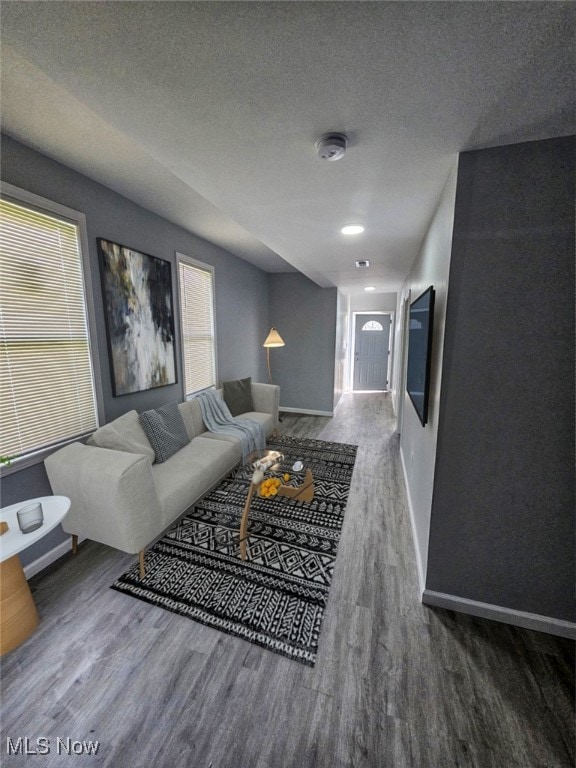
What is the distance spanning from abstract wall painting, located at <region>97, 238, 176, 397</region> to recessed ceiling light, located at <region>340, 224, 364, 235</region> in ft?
5.80

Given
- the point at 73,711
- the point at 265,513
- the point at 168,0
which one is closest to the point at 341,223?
the point at 168,0

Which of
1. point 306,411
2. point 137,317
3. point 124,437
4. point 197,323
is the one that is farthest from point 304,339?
point 124,437

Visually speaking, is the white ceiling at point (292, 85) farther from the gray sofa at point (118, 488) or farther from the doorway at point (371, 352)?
the doorway at point (371, 352)

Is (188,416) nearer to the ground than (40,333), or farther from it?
nearer to the ground

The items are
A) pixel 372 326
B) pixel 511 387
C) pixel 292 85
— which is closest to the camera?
pixel 292 85

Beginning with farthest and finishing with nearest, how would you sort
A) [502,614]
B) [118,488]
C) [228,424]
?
[228,424], [118,488], [502,614]

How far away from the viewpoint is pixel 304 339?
529 cm

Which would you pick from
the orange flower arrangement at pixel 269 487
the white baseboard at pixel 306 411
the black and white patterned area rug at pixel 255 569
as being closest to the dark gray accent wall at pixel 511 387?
the black and white patterned area rug at pixel 255 569

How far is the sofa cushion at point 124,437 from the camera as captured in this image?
83.4 inches

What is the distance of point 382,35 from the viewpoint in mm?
789

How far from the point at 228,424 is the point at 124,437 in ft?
4.30

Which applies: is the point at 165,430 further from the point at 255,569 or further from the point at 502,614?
the point at 502,614

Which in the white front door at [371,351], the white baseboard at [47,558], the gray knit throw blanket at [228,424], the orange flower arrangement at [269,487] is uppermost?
the white front door at [371,351]

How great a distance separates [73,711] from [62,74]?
2.34 metres
